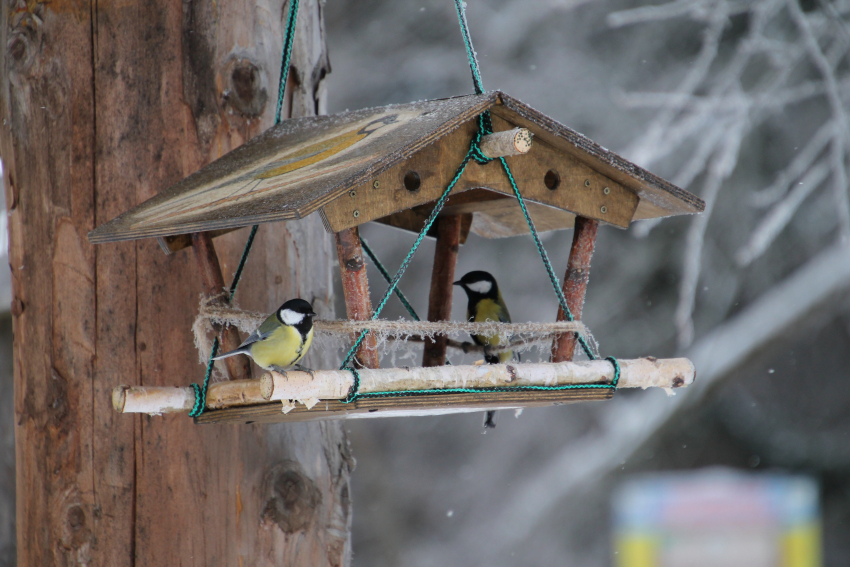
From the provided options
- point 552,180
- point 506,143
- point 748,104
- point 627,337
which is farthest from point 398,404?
point 627,337

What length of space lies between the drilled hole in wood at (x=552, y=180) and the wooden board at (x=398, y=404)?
416 mm

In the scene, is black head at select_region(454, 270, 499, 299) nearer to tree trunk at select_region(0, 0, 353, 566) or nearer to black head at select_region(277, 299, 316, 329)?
tree trunk at select_region(0, 0, 353, 566)

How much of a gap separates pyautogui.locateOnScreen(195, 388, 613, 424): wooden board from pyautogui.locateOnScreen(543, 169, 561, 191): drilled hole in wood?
416 mm

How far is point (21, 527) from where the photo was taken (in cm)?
170

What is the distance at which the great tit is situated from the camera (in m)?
1.36

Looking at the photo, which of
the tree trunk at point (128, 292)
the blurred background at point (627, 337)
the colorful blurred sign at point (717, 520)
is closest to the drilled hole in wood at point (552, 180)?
the tree trunk at point (128, 292)

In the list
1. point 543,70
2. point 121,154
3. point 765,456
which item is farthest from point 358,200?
point 765,456

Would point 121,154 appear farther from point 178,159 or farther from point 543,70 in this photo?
point 543,70

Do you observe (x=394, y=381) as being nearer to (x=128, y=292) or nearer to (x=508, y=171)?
(x=508, y=171)

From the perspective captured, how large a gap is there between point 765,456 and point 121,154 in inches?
148

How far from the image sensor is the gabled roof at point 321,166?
3.93ft

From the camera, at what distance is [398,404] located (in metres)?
1.24

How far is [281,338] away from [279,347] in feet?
0.06

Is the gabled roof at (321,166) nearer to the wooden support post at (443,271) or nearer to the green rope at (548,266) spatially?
the green rope at (548,266)
